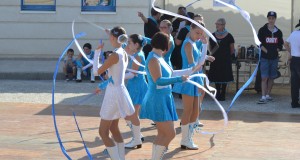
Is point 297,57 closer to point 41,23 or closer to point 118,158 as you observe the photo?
point 118,158

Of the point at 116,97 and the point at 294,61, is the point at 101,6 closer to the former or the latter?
the point at 294,61

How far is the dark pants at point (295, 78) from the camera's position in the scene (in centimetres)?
1352

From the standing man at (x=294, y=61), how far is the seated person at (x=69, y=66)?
5.83 metres

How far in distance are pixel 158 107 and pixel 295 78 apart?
6.54 meters

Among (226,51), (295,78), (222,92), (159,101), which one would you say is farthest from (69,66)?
(159,101)

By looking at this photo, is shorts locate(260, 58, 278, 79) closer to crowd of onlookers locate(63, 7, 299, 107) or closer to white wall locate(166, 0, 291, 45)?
crowd of onlookers locate(63, 7, 299, 107)

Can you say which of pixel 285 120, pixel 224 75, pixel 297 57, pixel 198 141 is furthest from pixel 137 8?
pixel 198 141

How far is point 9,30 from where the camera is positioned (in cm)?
1881

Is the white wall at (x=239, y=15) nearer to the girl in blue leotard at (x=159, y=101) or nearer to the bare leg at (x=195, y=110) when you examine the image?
the bare leg at (x=195, y=110)

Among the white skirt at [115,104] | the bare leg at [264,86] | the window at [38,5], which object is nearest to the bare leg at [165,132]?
the white skirt at [115,104]

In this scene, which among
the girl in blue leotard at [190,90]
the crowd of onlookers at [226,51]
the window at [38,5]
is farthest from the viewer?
the window at [38,5]

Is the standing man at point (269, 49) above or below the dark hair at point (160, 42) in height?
below

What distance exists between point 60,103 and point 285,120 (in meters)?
4.65

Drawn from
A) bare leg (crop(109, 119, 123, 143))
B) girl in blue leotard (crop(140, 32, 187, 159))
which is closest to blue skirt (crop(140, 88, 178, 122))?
girl in blue leotard (crop(140, 32, 187, 159))
